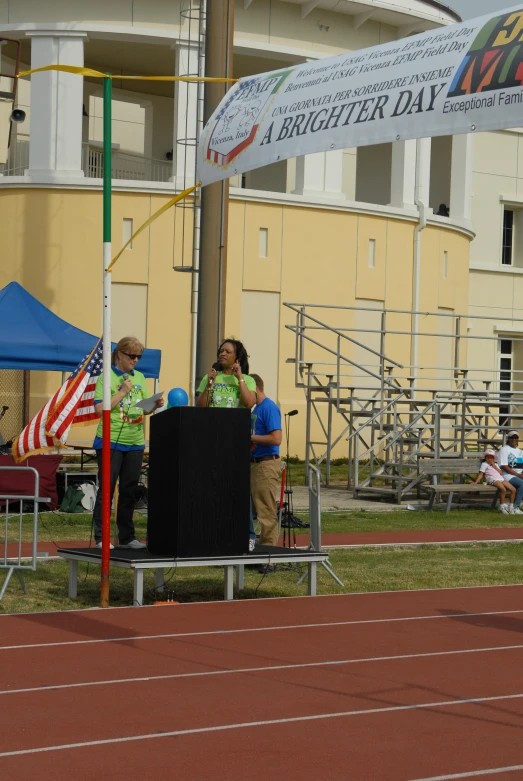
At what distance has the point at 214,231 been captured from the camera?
18406 millimetres

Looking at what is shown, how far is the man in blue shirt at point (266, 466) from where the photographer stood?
12258 mm

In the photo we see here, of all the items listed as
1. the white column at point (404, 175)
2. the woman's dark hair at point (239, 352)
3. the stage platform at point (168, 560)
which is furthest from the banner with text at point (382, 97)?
the white column at point (404, 175)

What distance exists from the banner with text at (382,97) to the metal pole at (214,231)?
14.3 ft

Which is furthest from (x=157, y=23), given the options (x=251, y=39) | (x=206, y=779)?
(x=206, y=779)

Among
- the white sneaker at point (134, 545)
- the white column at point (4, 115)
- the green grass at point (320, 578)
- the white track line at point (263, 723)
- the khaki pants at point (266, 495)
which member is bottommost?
the green grass at point (320, 578)

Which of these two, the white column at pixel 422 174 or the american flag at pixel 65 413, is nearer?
the american flag at pixel 65 413

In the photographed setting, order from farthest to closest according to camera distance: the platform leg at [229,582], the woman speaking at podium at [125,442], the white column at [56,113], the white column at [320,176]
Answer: the white column at [320,176], the white column at [56,113], the woman speaking at podium at [125,442], the platform leg at [229,582]

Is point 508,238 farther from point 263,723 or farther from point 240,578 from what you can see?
point 263,723

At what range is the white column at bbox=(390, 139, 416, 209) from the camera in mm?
32406

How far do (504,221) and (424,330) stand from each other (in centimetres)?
738

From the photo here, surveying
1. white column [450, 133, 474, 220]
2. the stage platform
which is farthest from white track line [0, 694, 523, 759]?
white column [450, 133, 474, 220]

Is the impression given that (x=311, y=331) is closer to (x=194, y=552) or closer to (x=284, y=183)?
(x=284, y=183)

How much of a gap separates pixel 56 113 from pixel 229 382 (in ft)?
59.5

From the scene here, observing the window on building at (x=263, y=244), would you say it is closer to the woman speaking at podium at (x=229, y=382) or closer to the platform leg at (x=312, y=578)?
the woman speaking at podium at (x=229, y=382)
